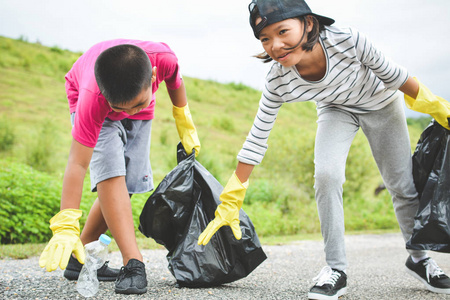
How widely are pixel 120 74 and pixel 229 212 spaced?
1017 millimetres

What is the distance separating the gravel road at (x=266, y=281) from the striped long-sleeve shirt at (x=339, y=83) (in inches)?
32.7

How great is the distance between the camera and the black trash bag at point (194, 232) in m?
2.46

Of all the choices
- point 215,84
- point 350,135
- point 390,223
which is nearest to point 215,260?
point 350,135

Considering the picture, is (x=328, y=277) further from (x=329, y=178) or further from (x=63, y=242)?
(x=63, y=242)

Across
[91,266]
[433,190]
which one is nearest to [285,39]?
[433,190]

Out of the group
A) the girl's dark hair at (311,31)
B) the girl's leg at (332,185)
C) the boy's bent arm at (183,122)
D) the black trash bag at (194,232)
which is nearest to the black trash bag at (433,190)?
the girl's leg at (332,185)

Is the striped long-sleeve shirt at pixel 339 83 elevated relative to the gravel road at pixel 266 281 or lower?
elevated

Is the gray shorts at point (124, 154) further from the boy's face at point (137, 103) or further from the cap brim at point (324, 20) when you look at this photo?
the cap brim at point (324, 20)

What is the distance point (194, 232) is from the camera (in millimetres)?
2547

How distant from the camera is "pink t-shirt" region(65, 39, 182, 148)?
2139 millimetres

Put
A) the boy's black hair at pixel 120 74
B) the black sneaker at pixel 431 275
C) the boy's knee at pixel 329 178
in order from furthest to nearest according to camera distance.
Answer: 1. the black sneaker at pixel 431 275
2. the boy's knee at pixel 329 178
3. the boy's black hair at pixel 120 74

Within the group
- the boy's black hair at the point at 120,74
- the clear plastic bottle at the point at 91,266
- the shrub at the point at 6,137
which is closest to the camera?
the boy's black hair at the point at 120,74

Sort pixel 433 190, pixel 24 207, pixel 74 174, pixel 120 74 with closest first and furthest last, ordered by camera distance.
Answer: pixel 120 74 → pixel 74 174 → pixel 433 190 → pixel 24 207

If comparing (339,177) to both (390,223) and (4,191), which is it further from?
(390,223)
